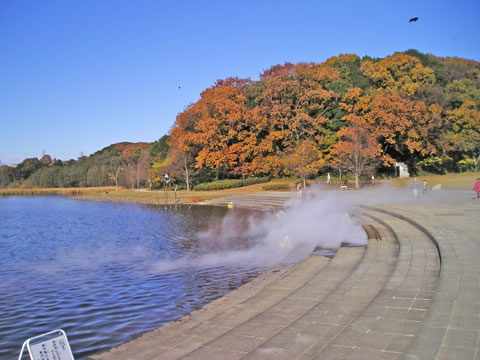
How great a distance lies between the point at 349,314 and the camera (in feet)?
21.8

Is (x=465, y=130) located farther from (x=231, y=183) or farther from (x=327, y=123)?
(x=231, y=183)

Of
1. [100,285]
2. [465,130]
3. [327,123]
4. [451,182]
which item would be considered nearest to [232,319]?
[100,285]

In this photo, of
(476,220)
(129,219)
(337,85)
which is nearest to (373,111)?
(337,85)

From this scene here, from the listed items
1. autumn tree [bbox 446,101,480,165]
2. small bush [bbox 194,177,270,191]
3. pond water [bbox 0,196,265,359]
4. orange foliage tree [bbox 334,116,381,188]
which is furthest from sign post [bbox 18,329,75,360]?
autumn tree [bbox 446,101,480,165]

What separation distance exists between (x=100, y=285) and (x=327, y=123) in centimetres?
4680

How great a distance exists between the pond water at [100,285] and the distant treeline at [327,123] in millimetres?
32513

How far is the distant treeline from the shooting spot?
1978 inches

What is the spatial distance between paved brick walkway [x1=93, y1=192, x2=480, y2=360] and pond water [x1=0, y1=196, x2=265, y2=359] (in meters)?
1.25

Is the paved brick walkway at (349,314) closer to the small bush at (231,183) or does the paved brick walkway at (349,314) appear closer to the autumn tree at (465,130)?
the small bush at (231,183)

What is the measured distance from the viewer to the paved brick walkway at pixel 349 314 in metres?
5.29

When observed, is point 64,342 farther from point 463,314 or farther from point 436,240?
point 436,240

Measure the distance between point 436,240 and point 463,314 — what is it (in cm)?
563

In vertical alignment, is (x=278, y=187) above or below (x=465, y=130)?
below

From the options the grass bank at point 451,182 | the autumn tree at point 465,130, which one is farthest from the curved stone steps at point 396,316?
the autumn tree at point 465,130
